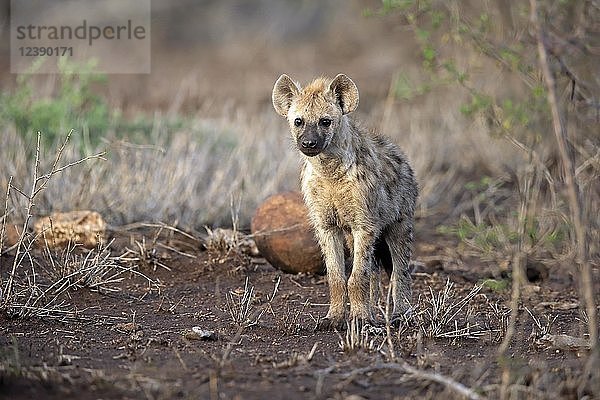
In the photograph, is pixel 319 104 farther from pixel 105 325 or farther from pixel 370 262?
pixel 105 325

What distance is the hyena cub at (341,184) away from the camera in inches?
220

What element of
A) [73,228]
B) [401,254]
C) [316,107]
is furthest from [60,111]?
[401,254]

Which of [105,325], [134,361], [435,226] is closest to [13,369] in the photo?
[134,361]

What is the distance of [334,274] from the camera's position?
5.71 metres

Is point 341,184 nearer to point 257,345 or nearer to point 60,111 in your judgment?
point 257,345

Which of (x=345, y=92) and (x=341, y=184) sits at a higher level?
(x=345, y=92)

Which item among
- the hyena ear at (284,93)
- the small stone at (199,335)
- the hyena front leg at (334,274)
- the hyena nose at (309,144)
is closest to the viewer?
the small stone at (199,335)

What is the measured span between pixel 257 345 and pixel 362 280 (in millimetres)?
867

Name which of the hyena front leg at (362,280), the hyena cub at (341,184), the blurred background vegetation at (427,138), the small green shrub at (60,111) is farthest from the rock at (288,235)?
the small green shrub at (60,111)

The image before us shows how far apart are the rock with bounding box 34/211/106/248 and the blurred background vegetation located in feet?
1.21

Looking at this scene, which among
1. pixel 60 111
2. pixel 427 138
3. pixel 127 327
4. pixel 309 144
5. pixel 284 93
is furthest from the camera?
pixel 427 138

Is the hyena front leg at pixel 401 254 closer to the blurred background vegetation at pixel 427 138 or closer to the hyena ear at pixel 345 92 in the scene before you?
the blurred background vegetation at pixel 427 138

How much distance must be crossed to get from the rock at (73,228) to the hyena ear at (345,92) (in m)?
2.01

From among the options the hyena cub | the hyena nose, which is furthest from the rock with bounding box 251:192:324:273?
the hyena nose
